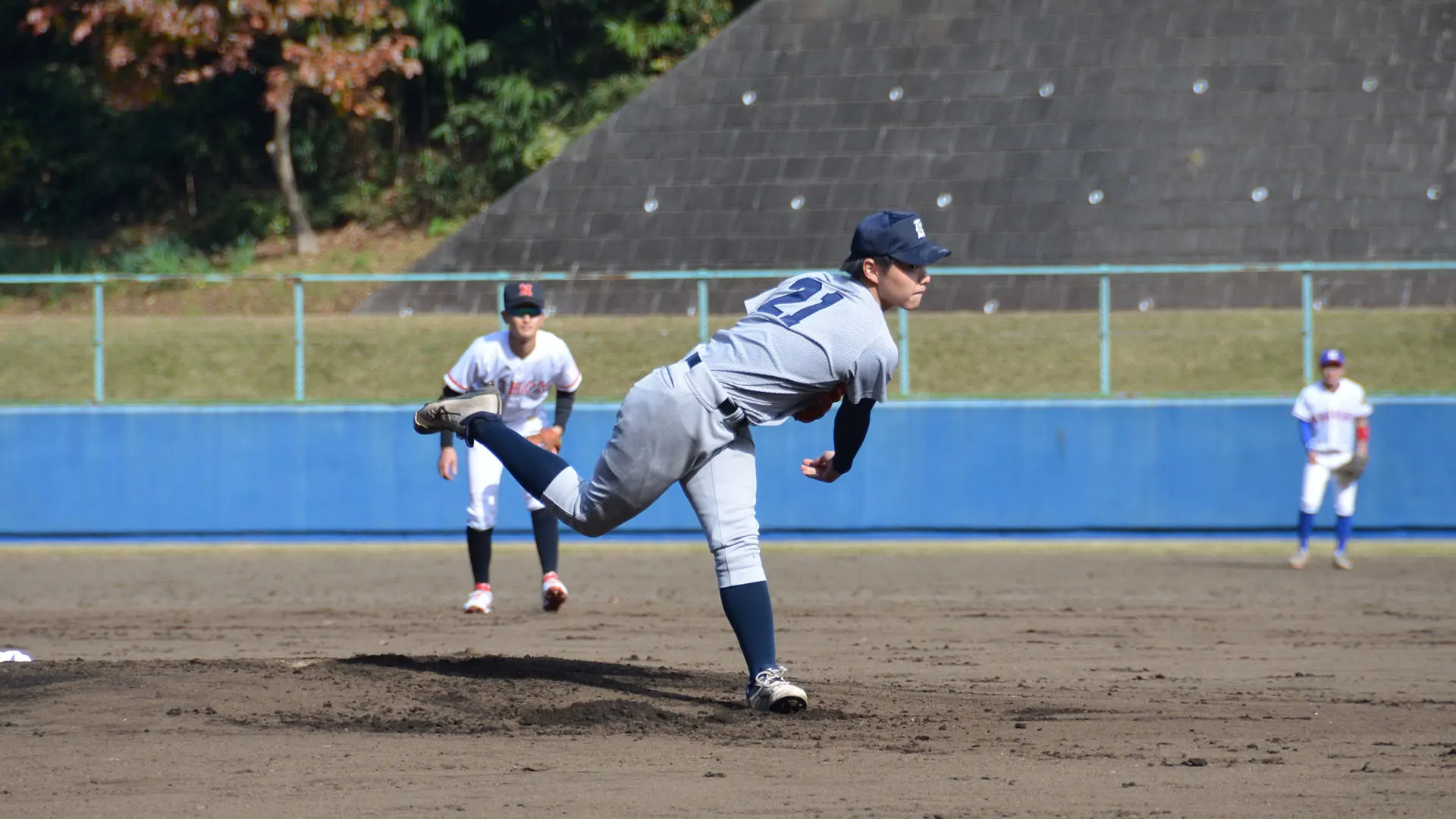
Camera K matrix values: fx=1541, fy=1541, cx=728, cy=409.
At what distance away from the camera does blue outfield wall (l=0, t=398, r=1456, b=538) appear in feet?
42.0

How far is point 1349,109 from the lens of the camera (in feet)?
67.0

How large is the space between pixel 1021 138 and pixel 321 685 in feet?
54.2

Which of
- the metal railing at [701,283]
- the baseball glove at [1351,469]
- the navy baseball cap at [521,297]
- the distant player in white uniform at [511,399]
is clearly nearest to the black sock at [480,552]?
the distant player in white uniform at [511,399]

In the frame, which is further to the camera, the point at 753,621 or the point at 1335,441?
the point at 1335,441

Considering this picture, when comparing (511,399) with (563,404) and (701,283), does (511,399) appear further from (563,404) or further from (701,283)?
(701,283)

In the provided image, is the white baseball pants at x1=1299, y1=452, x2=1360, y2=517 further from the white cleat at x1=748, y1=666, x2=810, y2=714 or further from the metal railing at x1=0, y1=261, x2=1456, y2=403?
the white cleat at x1=748, y1=666, x2=810, y2=714

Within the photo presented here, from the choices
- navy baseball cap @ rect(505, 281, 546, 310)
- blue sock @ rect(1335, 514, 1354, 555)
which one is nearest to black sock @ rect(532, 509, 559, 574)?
navy baseball cap @ rect(505, 281, 546, 310)

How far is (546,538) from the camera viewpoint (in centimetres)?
911

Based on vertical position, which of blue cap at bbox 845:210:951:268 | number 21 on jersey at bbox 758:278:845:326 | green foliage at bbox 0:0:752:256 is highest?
green foliage at bbox 0:0:752:256

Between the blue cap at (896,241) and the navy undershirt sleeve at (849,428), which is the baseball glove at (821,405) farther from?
the blue cap at (896,241)

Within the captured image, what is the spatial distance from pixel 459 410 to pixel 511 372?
2957 millimetres

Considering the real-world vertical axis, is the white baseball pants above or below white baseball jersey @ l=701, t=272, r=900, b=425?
below

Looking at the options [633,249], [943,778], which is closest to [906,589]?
[943,778]

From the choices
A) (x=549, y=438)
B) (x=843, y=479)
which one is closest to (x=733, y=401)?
(x=549, y=438)
